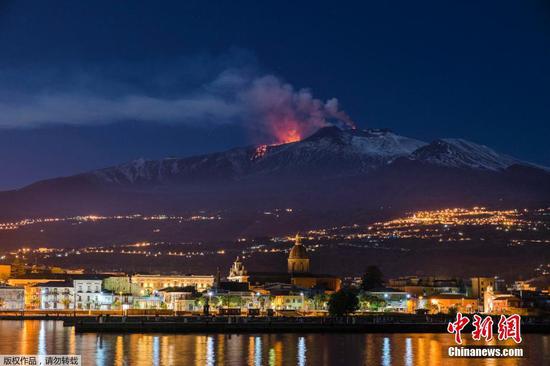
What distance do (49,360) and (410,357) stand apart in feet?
45.3

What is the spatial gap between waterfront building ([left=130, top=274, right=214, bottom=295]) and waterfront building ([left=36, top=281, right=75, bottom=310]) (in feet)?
34.8

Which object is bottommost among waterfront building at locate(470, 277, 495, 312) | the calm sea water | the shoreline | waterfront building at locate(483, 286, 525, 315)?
the calm sea water

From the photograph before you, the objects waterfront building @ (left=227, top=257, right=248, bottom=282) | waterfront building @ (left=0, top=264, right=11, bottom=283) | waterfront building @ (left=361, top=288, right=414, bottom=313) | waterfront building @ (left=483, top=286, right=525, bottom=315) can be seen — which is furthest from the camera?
waterfront building @ (left=227, top=257, right=248, bottom=282)

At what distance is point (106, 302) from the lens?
8512 cm

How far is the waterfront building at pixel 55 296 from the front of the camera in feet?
276

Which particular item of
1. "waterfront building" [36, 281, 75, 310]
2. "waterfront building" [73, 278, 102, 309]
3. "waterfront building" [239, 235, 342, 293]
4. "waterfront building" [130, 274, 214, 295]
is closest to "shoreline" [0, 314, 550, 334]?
"waterfront building" [36, 281, 75, 310]

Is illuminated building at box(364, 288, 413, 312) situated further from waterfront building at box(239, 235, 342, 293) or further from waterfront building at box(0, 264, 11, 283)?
waterfront building at box(0, 264, 11, 283)

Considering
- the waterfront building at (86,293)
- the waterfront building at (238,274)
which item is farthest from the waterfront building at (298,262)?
the waterfront building at (86,293)

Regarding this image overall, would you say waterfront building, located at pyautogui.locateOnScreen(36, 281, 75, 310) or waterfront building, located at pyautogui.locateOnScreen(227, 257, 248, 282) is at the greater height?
waterfront building, located at pyautogui.locateOnScreen(227, 257, 248, 282)

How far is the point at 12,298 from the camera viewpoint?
85688 mm

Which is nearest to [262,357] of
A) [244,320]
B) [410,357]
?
[410,357]

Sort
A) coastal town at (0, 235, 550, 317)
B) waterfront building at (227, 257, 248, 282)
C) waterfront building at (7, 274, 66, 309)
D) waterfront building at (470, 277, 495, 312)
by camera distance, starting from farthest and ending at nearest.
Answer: waterfront building at (227, 257, 248, 282) → waterfront building at (470, 277, 495, 312) → waterfront building at (7, 274, 66, 309) → coastal town at (0, 235, 550, 317)

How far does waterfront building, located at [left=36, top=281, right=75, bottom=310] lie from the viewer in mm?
83981

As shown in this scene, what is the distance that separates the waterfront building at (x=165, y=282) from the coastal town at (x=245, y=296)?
10 centimetres
